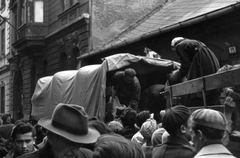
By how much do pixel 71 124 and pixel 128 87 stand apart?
6348 mm

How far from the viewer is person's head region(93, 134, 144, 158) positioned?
2.26m

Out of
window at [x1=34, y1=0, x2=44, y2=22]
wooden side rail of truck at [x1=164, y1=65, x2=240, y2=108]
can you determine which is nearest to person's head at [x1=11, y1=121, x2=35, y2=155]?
wooden side rail of truck at [x1=164, y1=65, x2=240, y2=108]

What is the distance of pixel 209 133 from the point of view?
3.01 m

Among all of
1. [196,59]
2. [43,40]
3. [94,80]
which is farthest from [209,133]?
[43,40]

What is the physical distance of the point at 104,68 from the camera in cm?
960

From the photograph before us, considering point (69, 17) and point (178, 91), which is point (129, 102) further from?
point (69, 17)

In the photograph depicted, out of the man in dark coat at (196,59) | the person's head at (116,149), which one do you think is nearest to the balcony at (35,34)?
the man in dark coat at (196,59)

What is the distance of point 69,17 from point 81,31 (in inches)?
71.8

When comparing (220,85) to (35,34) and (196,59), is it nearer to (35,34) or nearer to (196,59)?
(196,59)

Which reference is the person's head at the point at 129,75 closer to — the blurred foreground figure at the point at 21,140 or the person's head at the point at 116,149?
the blurred foreground figure at the point at 21,140

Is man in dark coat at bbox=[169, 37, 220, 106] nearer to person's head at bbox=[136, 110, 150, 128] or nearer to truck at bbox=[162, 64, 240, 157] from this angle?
truck at bbox=[162, 64, 240, 157]

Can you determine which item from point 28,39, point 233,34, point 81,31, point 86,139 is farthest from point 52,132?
point 28,39

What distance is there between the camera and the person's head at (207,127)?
3004 mm

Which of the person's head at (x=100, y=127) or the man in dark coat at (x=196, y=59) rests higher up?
the man in dark coat at (x=196, y=59)
